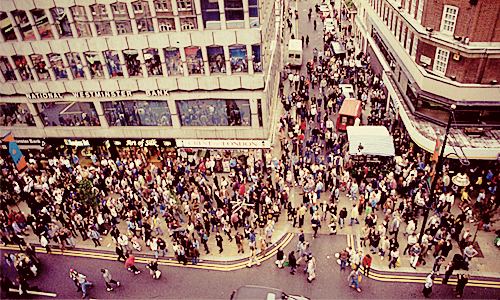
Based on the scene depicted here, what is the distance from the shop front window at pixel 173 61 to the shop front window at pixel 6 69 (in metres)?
12.2

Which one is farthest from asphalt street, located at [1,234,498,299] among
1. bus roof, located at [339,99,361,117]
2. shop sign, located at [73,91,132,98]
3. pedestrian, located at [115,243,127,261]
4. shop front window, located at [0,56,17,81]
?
shop front window, located at [0,56,17,81]

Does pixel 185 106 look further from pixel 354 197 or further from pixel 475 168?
pixel 475 168

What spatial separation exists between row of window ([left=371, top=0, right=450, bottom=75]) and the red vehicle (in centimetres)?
596

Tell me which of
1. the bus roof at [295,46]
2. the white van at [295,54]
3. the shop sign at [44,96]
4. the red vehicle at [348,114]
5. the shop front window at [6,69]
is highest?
the shop front window at [6,69]

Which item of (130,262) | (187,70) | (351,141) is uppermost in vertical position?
(187,70)

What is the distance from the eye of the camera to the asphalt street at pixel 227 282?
1750cm

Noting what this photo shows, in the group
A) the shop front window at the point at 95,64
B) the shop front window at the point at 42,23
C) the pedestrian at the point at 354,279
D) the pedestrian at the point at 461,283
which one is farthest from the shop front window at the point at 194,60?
the pedestrian at the point at 461,283

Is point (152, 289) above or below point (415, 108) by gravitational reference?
below

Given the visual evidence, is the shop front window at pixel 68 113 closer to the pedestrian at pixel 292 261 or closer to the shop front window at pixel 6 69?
the shop front window at pixel 6 69

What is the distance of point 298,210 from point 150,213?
983 cm

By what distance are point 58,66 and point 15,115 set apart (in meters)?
6.70

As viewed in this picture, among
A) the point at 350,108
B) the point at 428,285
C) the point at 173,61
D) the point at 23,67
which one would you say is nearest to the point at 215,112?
the point at 173,61

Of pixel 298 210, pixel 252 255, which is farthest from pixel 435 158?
pixel 252 255

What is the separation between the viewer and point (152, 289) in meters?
18.8
